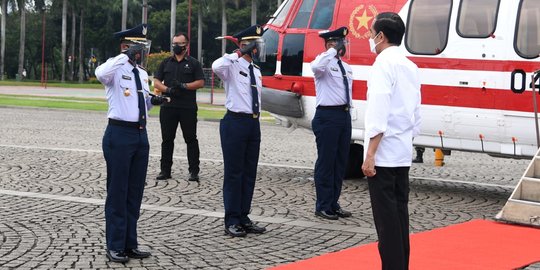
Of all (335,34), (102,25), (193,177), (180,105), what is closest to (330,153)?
(335,34)

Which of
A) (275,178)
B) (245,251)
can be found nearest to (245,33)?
(245,251)

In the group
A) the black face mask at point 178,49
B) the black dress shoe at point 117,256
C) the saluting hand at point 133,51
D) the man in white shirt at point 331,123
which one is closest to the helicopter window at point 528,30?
the man in white shirt at point 331,123

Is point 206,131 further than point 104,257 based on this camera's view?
Yes

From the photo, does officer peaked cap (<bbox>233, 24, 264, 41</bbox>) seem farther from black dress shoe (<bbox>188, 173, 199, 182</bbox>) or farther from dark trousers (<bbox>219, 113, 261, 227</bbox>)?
black dress shoe (<bbox>188, 173, 199, 182</bbox>)

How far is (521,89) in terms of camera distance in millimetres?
10422

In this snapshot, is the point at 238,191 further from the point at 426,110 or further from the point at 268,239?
the point at 426,110

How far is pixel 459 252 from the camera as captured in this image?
24.6ft

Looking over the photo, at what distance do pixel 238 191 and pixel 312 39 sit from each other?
15.3 ft

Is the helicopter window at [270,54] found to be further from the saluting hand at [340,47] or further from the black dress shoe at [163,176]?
the saluting hand at [340,47]

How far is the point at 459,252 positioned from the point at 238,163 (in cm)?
222

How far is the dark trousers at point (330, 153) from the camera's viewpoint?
927 centimetres

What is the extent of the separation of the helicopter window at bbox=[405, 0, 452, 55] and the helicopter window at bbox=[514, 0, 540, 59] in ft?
3.11

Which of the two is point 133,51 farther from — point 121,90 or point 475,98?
point 475,98

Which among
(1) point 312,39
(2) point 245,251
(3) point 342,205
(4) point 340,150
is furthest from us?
(1) point 312,39
